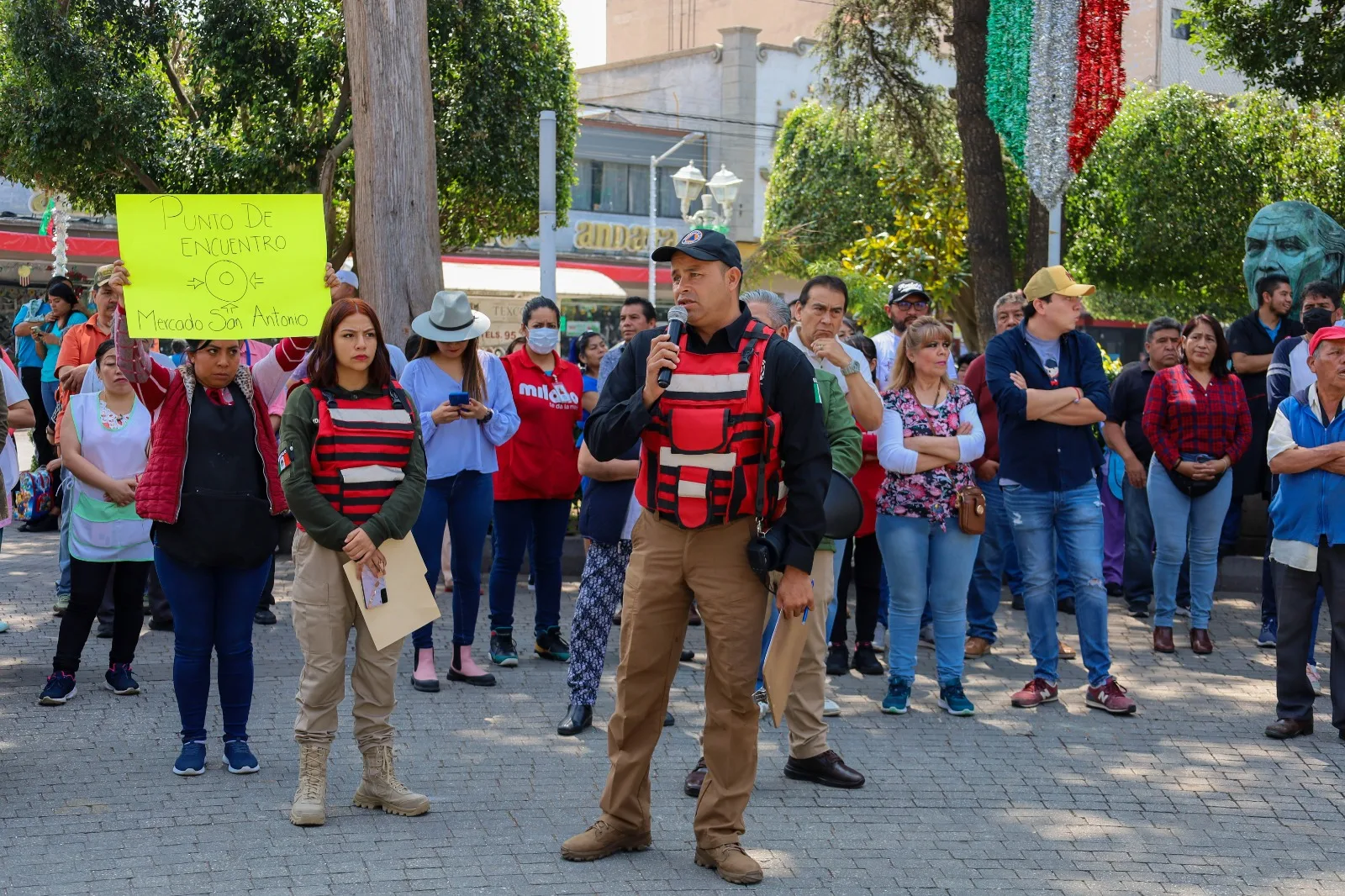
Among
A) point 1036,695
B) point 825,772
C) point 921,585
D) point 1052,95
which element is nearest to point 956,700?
point 1036,695

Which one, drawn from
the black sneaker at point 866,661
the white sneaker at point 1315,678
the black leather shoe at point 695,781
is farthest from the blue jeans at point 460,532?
the white sneaker at point 1315,678

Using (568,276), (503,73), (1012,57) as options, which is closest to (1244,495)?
(1012,57)

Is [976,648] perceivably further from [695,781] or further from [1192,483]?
[695,781]

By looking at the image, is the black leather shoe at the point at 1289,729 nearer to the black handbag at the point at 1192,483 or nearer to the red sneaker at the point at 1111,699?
the red sneaker at the point at 1111,699

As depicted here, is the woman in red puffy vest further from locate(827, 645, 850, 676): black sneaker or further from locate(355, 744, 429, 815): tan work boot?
locate(827, 645, 850, 676): black sneaker

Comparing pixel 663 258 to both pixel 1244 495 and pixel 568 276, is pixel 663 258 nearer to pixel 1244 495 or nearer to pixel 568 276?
pixel 1244 495

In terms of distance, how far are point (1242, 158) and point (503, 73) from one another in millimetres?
17324

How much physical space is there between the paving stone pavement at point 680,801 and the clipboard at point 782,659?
21.5 inches

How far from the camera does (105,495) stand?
7102mm

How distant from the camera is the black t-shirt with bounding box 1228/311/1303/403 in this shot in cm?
1012

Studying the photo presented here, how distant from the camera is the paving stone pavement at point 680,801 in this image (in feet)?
15.9

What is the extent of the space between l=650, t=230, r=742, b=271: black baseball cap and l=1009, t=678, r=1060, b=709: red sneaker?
3.44 meters

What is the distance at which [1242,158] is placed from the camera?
29625mm

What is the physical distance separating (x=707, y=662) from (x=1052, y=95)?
28.8 feet
